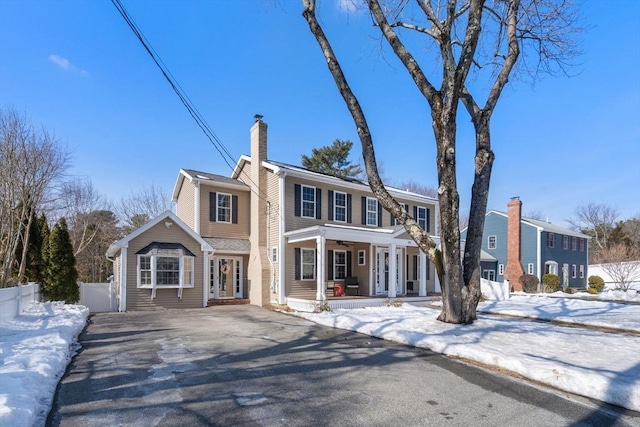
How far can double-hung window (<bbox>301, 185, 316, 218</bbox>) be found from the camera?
678 inches

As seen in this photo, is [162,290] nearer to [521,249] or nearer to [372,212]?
[372,212]

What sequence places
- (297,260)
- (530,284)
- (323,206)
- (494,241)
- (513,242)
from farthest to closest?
(494,241), (513,242), (530,284), (323,206), (297,260)

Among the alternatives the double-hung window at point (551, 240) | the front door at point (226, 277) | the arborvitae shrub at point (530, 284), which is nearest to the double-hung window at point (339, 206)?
the front door at point (226, 277)

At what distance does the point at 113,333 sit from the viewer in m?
9.62

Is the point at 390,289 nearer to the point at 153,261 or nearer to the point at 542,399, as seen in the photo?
the point at 153,261

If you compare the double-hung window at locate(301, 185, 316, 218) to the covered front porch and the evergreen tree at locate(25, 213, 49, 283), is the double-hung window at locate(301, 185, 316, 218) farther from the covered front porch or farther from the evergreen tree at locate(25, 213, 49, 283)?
the evergreen tree at locate(25, 213, 49, 283)

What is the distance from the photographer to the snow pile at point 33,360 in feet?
13.5

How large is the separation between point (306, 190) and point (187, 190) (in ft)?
18.8

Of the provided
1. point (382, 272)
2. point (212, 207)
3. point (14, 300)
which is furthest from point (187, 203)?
point (14, 300)

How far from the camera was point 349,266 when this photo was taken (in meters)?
19.0

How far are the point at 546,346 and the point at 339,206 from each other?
37.5 ft

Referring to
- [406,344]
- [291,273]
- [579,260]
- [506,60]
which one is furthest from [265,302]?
[579,260]

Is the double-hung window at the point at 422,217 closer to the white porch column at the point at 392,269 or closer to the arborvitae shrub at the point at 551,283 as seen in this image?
the white porch column at the point at 392,269

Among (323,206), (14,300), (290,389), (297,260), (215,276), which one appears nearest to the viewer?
(290,389)
